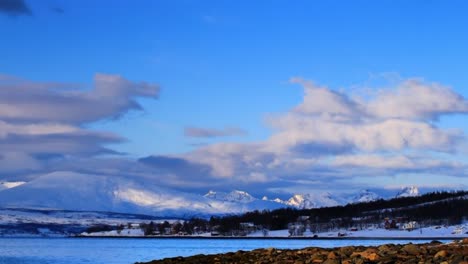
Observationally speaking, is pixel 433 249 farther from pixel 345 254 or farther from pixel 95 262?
pixel 95 262

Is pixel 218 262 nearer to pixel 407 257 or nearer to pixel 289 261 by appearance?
pixel 289 261

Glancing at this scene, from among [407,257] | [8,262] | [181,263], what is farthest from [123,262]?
[407,257]

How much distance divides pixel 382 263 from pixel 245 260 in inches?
505

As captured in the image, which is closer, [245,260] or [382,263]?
[382,263]

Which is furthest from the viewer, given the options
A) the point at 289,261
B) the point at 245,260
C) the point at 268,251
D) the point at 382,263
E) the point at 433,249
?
the point at 268,251

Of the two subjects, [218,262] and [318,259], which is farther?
[218,262]

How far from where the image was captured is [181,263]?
45.4 metres

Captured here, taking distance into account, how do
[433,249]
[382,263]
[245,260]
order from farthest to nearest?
[245,260]
[433,249]
[382,263]

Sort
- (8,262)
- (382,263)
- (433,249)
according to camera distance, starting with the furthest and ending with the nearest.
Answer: (8,262) < (433,249) < (382,263)

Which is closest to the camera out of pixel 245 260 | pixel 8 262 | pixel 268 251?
pixel 245 260

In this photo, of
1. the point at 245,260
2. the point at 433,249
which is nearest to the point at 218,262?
the point at 245,260

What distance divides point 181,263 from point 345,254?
1384 cm

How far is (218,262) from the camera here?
42750 millimetres

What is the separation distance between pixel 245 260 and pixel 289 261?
225 inches
